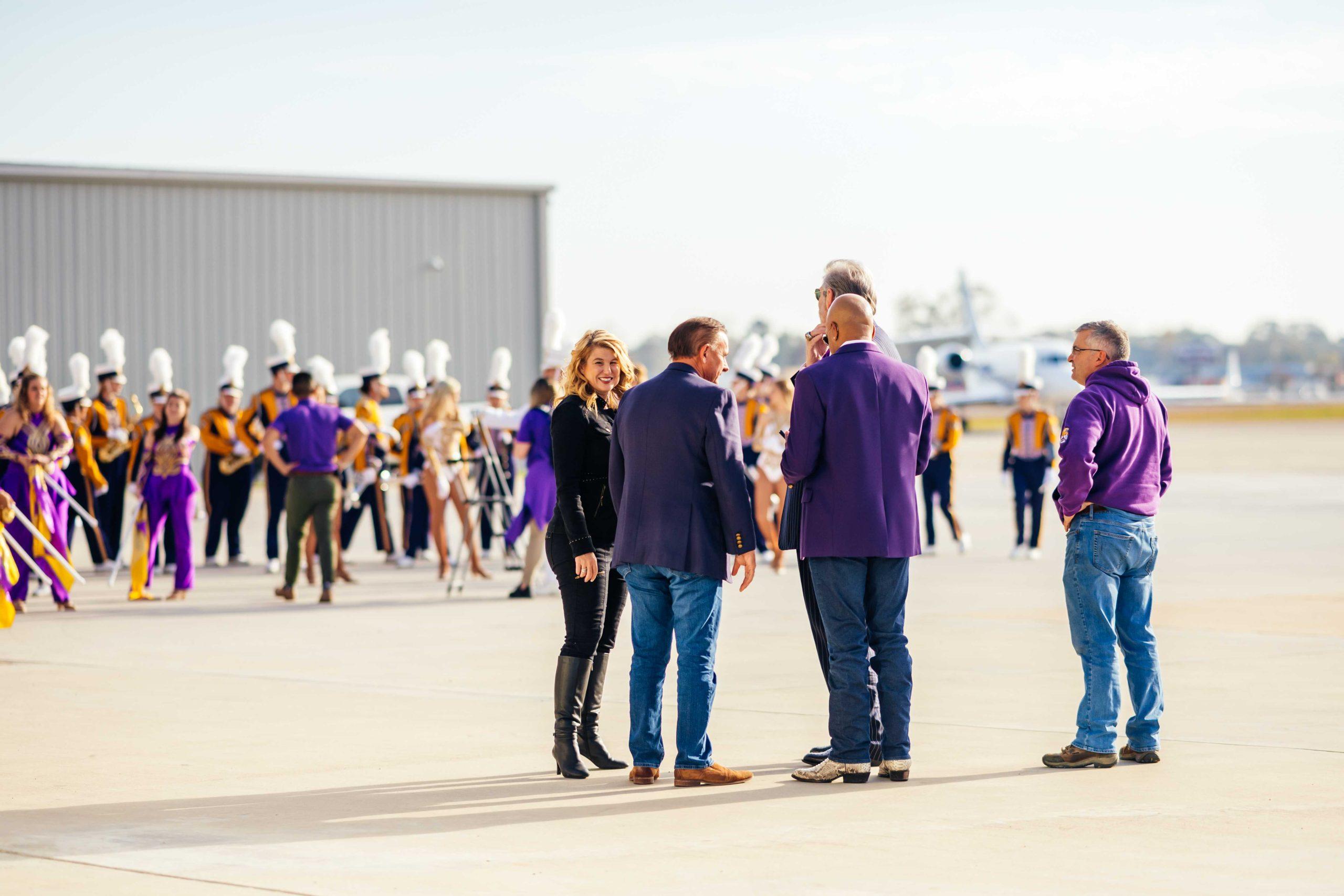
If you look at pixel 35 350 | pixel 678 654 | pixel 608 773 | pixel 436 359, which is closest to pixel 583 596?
pixel 678 654

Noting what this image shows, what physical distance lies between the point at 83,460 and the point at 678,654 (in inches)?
401

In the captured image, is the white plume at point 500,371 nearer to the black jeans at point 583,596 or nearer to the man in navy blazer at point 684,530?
the black jeans at point 583,596

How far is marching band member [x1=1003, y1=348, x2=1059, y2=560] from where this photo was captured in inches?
704

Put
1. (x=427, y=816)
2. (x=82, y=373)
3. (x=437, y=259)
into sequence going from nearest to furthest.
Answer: (x=427, y=816), (x=82, y=373), (x=437, y=259)

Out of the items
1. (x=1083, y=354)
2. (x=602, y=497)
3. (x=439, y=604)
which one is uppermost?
(x=1083, y=354)

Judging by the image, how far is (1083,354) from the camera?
24.3 feet

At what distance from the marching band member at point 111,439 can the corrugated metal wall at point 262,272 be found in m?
13.8

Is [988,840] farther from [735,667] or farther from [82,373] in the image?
[82,373]

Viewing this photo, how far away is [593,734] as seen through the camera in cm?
730

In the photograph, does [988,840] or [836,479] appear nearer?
[988,840]

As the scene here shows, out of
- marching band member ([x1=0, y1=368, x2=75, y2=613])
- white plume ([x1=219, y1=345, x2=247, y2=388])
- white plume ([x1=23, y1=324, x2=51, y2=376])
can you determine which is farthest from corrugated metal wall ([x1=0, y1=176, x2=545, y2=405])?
marching band member ([x1=0, y1=368, x2=75, y2=613])

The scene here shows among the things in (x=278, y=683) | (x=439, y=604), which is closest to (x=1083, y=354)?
(x=278, y=683)

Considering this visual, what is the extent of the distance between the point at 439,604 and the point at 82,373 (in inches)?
231

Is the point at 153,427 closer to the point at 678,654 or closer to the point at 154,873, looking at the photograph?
the point at 678,654
